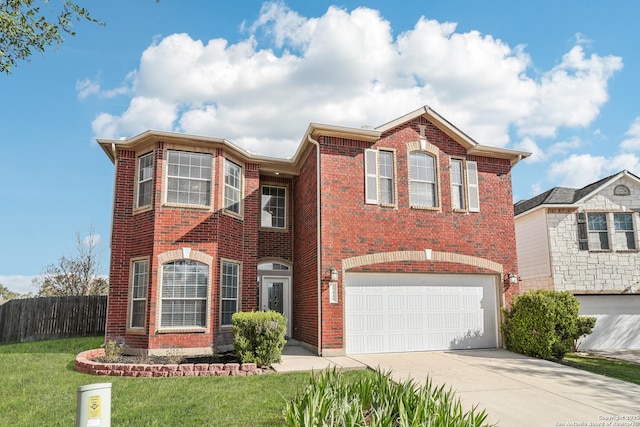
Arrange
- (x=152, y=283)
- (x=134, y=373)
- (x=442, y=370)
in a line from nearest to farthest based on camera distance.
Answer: (x=134, y=373) → (x=442, y=370) → (x=152, y=283)

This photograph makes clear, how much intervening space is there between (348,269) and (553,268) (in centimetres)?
924

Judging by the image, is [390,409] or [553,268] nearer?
[390,409]

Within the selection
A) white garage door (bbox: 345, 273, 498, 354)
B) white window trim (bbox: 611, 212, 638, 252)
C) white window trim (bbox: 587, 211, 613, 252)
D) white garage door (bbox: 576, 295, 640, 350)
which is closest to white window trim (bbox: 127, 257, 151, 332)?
white garage door (bbox: 345, 273, 498, 354)

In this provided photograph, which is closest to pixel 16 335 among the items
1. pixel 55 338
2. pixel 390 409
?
pixel 55 338

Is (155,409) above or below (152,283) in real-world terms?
below

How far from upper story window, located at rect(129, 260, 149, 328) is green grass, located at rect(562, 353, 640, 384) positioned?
1172cm

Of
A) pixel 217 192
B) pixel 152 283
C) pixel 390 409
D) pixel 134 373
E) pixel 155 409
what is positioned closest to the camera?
pixel 390 409

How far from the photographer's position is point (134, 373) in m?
9.27

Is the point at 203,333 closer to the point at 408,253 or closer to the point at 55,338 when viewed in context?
the point at 408,253

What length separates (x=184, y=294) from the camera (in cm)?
1241

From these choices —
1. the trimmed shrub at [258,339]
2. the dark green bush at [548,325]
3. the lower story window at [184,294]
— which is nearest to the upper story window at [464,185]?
the dark green bush at [548,325]

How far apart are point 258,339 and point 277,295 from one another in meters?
4.78

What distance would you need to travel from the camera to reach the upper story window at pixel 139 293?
12375 millimetres

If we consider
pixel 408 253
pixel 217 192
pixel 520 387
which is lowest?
pixel 520 387
